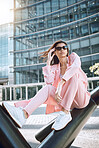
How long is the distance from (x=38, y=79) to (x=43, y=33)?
849 cm

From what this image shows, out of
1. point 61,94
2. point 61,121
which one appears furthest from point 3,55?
point 61,121

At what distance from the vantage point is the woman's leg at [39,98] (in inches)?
58.0

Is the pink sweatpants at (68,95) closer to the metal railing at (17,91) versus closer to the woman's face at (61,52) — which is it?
the woman's face at (61,52)

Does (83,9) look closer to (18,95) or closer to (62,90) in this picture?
(18,95)

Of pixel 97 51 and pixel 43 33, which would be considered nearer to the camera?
pixel 97 51

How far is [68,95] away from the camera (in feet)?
5.00

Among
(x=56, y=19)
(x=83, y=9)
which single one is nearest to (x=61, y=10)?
(x=56, y=19)

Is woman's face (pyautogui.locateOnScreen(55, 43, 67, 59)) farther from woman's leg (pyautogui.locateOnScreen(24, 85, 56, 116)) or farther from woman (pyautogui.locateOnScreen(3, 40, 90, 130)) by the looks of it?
woman's leg (pyautogui.locateOnScreen(24, 85, 56, 116))

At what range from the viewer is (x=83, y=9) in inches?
877

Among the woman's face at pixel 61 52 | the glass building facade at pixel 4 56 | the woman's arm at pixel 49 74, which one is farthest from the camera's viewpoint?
the glass building facade at pixel 4 56

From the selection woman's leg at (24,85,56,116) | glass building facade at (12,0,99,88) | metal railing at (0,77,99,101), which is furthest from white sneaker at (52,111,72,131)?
glass building facade at (12,0,99,88)

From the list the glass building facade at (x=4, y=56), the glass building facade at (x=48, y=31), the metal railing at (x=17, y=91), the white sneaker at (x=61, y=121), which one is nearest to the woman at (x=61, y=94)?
the white sneaker at (x=61, y=121)

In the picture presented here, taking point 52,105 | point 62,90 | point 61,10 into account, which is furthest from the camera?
point 61,10

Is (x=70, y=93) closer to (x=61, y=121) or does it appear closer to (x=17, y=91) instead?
(x=61, y=121)
